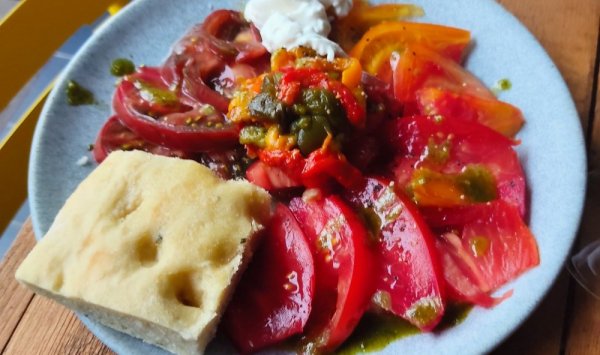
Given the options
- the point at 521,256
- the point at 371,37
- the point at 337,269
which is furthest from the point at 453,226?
the point at 371,37

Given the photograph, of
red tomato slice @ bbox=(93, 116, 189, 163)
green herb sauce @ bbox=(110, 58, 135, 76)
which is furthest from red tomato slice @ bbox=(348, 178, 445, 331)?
green herb sauce @ bbox=(110, 58, 135, 76)

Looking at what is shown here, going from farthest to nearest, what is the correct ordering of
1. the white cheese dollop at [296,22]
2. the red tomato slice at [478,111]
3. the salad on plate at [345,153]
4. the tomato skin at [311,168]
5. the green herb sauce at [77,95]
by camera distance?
the green herb sauce at [77,95]
the white cheese dollop at [296,22]
the red tomato slice at [478,111]
the tomato skin at [311,168]
the salad on plate at [345,153]

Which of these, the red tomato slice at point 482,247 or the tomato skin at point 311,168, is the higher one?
the tomato skin at point 311,168

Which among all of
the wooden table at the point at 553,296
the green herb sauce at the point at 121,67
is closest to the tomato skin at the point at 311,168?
the wooden table at the point at 553,296

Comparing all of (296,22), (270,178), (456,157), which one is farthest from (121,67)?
(456,157)

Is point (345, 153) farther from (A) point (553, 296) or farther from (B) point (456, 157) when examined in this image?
(A) point (553, 296)

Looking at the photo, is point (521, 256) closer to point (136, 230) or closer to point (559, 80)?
point (559, 80)

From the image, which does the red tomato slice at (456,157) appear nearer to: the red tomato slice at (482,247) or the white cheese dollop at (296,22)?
the red tomato slice at (482,247)
